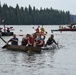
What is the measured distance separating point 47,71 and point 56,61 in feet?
17.5

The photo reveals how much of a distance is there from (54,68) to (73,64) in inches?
99.1

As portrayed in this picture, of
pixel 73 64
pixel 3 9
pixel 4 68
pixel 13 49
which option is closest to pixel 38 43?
pixel 13 49

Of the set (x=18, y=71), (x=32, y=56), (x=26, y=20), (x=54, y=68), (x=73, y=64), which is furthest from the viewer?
(x=26, y=20)

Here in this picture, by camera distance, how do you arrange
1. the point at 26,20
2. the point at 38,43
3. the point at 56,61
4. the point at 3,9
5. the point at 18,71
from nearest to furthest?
1. the point at 18,71
2. the point at 56,61
3. the point at 38,43
4. the point at 3,9
5. the point at 26,20

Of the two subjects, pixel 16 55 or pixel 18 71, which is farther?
pixel 16 55

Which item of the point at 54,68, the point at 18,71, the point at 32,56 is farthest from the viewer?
the point at 32,56

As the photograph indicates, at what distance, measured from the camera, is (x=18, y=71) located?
78.1 feet

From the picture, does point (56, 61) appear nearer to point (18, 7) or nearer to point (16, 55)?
point (16, 55)

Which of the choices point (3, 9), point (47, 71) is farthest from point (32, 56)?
point (3, 9)

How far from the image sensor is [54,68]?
83.1 ft

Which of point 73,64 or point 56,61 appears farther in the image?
point 56,61

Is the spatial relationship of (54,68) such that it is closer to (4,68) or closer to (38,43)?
(4,68)

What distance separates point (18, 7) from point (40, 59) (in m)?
160

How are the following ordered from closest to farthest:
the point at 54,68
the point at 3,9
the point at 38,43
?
the point at 54,68, the point at 38,43, the point at 3,9
